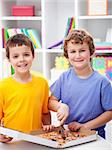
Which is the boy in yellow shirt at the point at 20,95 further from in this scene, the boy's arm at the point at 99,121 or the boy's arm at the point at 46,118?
the boy's arm at the point at 99,121

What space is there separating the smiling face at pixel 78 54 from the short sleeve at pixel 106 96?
0.15 metres

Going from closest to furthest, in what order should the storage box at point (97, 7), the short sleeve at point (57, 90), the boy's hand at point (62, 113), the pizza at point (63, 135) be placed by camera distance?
the pizza at point (63, 135) < the boy's hand at point (62, 113) < the short sleeve at point (57, 90) < the storage box at point (97, 7)

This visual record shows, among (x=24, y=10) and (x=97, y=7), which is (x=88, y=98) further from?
(x=24, y=10)

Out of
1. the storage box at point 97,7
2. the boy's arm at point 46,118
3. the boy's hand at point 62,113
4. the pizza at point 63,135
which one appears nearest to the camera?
the pizza at point 63,135

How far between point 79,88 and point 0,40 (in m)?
2.03

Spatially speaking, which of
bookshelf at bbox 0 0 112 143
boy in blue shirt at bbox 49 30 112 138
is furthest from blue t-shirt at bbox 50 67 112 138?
bookshelf at bbox 0 0 112 143

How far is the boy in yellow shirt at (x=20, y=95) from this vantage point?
1760 millimetres

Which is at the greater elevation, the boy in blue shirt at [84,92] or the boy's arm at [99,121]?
the boy in blue shirt at [84,92]

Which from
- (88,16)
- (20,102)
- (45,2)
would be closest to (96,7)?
(88,16)

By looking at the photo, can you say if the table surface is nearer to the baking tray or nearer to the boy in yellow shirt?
the baking tray

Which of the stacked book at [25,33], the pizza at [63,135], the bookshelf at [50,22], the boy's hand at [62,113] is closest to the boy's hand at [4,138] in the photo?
the pizza at [63,135]

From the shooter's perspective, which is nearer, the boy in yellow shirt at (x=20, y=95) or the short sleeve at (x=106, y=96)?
the boy in yellow shirt at (x=20, y=95)

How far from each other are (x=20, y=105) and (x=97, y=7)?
2.02 metres

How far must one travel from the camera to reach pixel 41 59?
13.3ft
